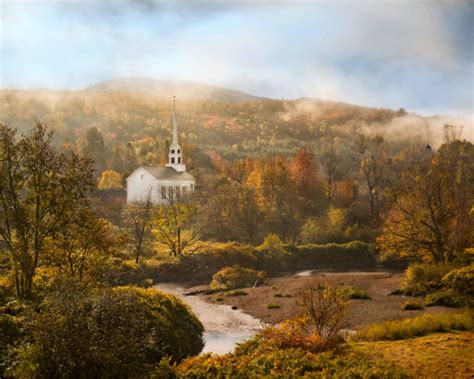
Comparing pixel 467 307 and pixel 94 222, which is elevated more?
pixel 94 222

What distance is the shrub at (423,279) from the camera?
3488 centimetres

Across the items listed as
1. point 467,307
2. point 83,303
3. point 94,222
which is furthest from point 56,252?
point 467,307

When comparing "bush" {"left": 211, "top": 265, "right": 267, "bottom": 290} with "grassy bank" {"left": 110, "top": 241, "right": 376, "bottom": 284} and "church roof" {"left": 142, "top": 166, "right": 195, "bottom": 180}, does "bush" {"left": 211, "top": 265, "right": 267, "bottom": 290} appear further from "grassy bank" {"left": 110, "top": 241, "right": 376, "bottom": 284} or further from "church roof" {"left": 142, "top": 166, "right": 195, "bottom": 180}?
"church roof" {"left": 142, "top": 166, "right": 195, "bottom": 180}

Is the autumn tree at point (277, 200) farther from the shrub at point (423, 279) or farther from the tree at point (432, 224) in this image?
the shrub at point (423, 279)

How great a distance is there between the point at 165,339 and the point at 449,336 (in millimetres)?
11168

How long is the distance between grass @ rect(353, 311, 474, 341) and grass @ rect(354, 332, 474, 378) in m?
0.89

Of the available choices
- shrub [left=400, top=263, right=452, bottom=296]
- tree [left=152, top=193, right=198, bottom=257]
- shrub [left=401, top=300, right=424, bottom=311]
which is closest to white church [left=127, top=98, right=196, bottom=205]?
tree [left=152, top=193, right=198, bottom=257]

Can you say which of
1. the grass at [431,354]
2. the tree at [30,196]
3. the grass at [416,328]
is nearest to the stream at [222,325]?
the grass at [416,328]

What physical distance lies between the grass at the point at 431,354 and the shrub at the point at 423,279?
13594 millimetres

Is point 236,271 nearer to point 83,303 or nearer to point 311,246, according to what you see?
point 311,246

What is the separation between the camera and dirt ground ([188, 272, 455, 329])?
1165 inches

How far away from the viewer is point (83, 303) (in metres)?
17.4

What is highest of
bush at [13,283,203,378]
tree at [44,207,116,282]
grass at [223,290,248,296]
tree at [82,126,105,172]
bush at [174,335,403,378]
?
tree at [82,126,105,172]

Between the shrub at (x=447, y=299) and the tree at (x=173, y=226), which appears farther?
the tree at (x=173, y=226)
